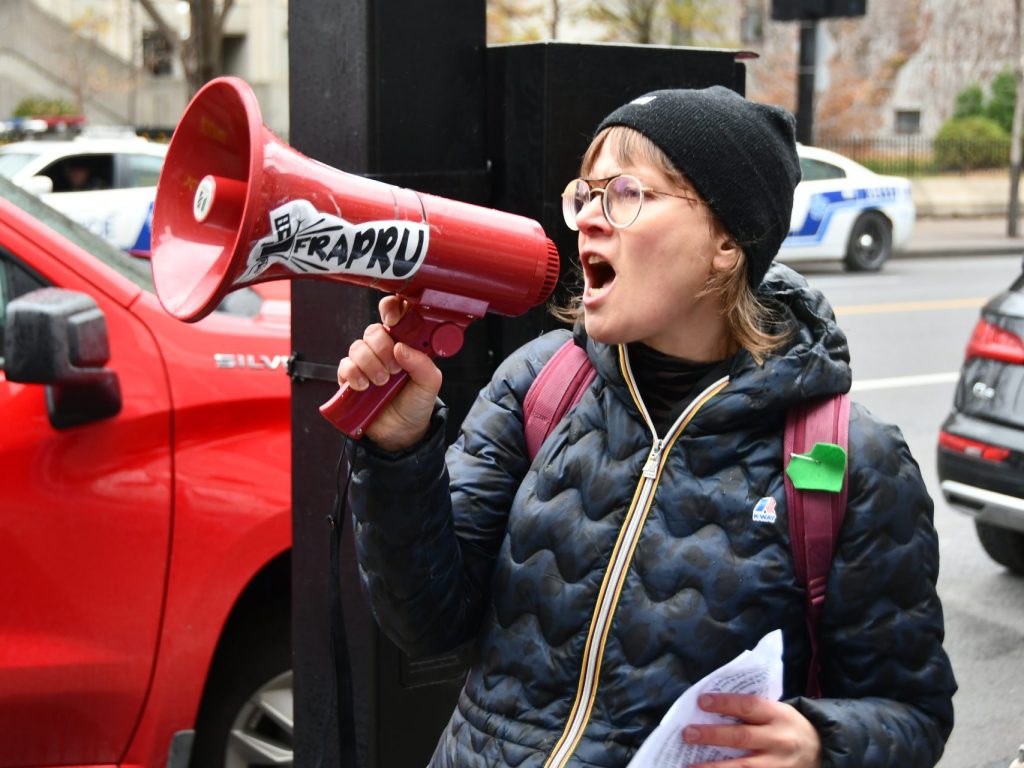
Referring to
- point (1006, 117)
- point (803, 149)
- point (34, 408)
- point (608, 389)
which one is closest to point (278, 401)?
point (34, 408)

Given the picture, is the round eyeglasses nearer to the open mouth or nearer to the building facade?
the open mouth

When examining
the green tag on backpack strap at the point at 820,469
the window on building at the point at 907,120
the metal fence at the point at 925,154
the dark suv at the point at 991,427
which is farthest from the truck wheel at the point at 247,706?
the window on building at the point at 907,120

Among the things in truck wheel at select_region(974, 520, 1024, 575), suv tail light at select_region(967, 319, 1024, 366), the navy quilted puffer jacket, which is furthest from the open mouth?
truck wheel at select_region(974, 520, 1024, 575)

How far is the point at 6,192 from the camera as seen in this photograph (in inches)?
153

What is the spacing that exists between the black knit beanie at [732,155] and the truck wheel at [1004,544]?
491 cm

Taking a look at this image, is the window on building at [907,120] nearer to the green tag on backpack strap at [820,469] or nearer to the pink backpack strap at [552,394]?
the pink backpack strap at [552,394]

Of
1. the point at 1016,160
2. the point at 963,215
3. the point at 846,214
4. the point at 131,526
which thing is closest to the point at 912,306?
the point at 846,214

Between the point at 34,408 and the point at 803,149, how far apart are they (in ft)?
46.2

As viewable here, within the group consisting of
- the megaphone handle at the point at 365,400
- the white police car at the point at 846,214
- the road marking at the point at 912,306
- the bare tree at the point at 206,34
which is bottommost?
the road marking at the point at 912,306

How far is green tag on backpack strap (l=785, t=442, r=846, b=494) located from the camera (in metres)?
1.86

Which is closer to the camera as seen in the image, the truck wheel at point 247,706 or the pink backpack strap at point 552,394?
the pink backpack strap at point 552,394

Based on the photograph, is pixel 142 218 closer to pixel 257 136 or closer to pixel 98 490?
pixel 98 490

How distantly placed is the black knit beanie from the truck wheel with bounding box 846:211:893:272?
17.0 meters

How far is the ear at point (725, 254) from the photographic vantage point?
1.97 meters
